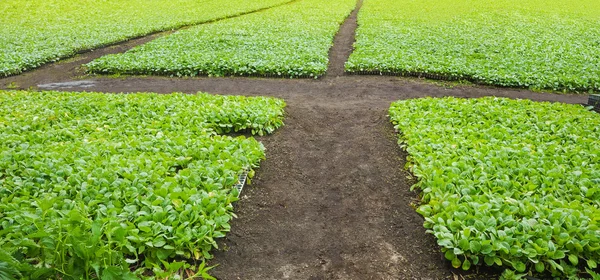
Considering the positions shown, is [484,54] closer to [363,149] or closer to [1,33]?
[363,149]

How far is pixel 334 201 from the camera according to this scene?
21.7ft

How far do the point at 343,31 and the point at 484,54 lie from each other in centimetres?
860

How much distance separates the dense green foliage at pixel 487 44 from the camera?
1409 centimetres

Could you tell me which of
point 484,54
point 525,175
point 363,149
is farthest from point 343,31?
point 525,175

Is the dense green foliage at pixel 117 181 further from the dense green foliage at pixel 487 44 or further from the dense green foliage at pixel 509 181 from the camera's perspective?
the dense green foliage at pixel 487 44

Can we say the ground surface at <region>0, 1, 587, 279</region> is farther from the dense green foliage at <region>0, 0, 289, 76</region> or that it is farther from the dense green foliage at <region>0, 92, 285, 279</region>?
the dense green foliage at <region>0, 0, 289, 76</region>

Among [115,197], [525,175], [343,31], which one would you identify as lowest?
[343,31]

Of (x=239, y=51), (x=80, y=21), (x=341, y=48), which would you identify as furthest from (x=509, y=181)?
(x=80, y=21)

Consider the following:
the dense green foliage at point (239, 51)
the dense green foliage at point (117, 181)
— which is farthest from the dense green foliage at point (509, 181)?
the dense green foliage at point (239, 51)

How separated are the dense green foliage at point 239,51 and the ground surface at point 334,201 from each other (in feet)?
7.53

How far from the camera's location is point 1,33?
21250 mm

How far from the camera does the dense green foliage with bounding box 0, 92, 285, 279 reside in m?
4.25

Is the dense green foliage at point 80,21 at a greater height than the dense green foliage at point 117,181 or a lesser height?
lesser

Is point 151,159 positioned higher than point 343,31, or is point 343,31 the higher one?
Result: point 151,159
